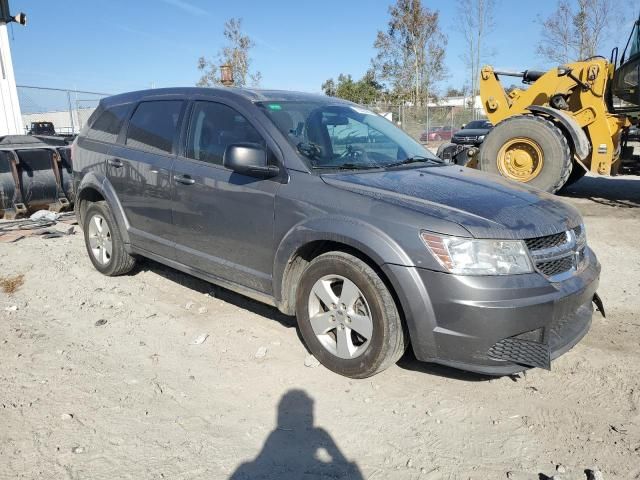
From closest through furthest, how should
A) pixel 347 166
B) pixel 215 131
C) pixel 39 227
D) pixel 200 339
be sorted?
1. pixel 347 166
2. pixel 200 339
3. pixel 215 131
4. pixel 39 227

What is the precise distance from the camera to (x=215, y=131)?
3.98 metres

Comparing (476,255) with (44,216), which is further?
(44,216)

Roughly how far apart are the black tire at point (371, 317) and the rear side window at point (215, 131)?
1081 mm

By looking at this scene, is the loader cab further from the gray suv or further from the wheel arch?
the wheel arch

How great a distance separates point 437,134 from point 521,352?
29268 mm

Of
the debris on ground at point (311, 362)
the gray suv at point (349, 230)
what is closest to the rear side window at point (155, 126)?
the gray suv at point (349, 230)

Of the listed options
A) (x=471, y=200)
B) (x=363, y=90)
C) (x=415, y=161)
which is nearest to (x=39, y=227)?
(x=415, y=161)

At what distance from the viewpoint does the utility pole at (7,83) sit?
562 inches

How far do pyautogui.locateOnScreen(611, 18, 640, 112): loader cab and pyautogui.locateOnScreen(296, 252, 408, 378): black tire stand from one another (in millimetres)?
7326

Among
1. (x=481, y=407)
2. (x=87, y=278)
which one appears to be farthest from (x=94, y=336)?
(x=481, y=407)

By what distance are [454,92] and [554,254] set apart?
59.2 meters

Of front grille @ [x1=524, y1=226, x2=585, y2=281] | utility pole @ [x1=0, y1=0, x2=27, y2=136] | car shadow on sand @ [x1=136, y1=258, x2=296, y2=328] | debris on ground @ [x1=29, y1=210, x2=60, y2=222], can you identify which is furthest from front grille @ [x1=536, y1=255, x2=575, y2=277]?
utility pole @ [x1=0, y1=0, x2=27, y2=136]

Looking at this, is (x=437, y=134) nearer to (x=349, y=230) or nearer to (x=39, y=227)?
(x=39, y=227)

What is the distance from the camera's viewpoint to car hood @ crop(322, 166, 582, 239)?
283 centimetres
